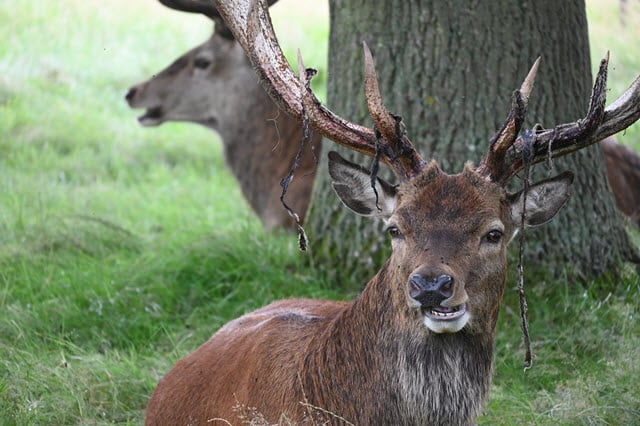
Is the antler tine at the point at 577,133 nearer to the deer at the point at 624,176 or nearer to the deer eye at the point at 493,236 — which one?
the deer eye at the point at 493,236

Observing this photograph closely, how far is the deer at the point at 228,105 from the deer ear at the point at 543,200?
5464mm

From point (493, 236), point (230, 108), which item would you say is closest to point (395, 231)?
point (493, 236)

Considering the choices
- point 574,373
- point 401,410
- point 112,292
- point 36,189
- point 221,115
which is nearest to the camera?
point 401,410

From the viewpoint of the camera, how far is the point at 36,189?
28.7ft

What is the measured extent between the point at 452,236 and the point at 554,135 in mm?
608

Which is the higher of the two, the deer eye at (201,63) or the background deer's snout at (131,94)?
the deer eye at (201,63)

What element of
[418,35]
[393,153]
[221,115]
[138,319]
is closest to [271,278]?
[138,319]

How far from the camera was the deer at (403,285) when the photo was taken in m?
3.66

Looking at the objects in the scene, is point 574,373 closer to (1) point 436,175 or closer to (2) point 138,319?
(1) point 436,175

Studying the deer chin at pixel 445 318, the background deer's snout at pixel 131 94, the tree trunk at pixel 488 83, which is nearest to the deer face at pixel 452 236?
the deer chin at pixel 445 318

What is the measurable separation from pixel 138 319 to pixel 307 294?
3.17 feet

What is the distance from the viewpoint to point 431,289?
3.43 meters

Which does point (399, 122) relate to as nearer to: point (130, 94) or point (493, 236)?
point (493, 236)

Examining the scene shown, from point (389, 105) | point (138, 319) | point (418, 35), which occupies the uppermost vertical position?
point (418, 35)
